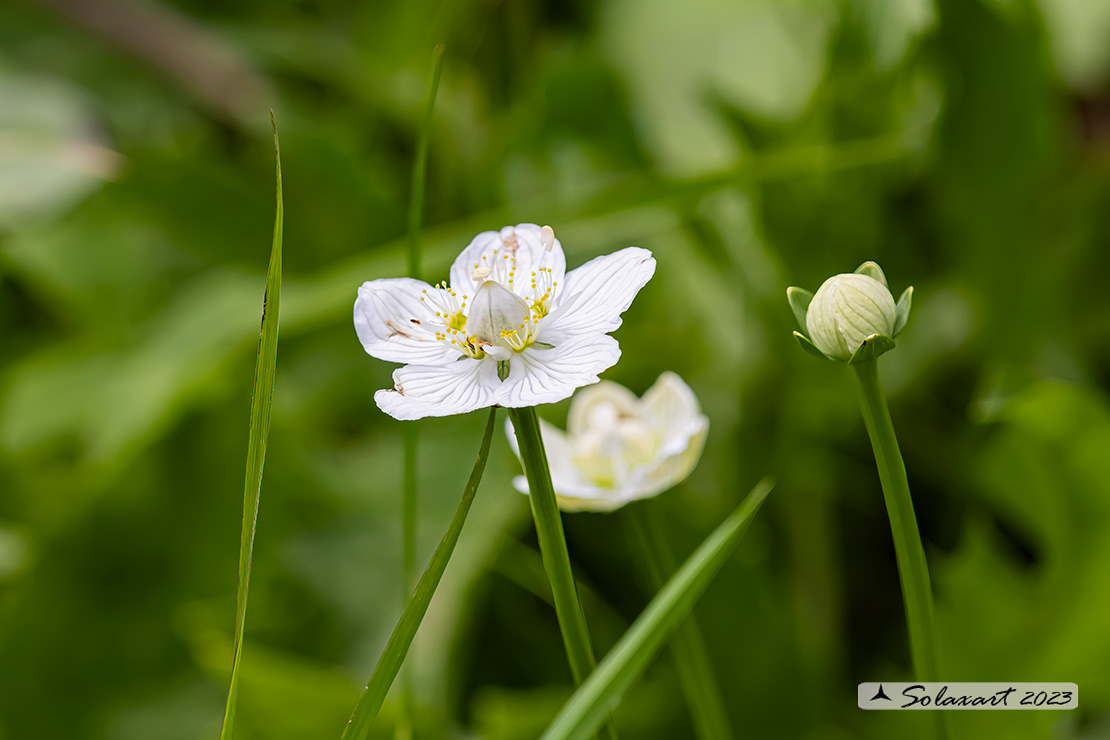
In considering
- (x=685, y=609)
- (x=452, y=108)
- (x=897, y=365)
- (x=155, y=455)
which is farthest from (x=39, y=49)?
(x=685, y=609)

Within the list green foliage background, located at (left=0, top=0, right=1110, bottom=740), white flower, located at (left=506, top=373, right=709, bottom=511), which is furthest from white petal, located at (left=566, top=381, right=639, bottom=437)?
green foliage background, located at (left=0, top=0, right=1110, bottom=740)

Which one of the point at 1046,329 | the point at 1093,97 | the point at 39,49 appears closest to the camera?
the point at 1046,329

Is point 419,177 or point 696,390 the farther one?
point 696,390

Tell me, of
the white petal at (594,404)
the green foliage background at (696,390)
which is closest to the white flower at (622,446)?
the white petal at (594,404)

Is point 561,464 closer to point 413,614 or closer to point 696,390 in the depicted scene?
point 413,614

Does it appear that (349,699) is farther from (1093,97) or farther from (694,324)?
(1093,97)

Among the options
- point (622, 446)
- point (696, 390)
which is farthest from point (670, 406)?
point (696, 390)

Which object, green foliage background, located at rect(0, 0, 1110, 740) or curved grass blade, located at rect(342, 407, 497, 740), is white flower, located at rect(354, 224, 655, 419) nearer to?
curved grass blade, located at rect(342, 407, 497, 740)
